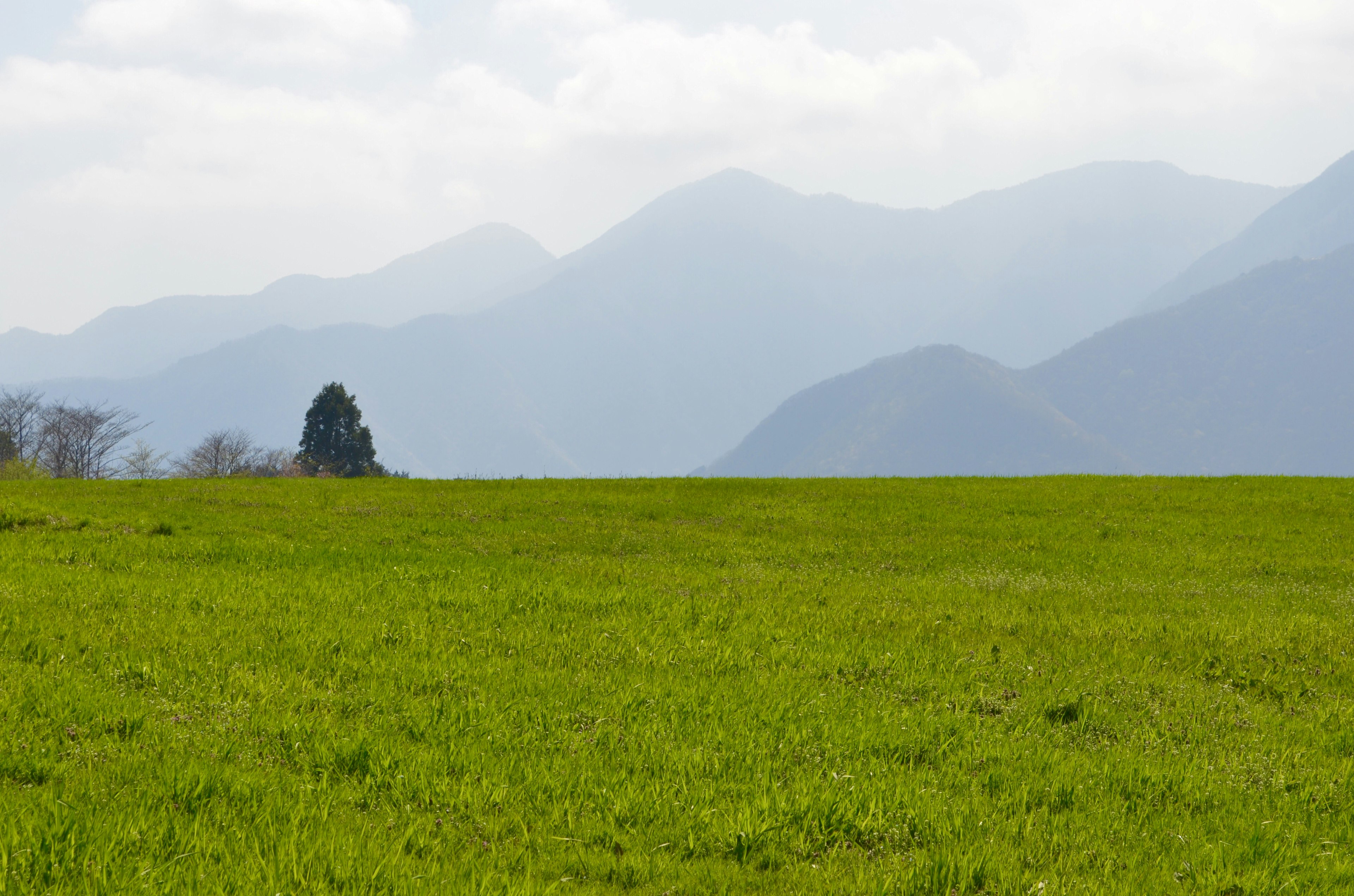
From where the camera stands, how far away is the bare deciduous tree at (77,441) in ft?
277

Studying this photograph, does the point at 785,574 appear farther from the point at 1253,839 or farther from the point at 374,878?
the point at 374,878

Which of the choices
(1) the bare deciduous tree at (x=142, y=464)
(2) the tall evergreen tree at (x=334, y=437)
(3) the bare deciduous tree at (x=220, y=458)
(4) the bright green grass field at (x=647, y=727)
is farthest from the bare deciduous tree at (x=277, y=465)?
(4) the bright green grass field at (x=647, y=727)

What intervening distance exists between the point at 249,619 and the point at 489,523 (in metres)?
13.5

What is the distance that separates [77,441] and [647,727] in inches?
3890

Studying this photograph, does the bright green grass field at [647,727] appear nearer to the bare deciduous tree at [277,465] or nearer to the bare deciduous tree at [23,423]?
the bare deciduous tree at [277,465]

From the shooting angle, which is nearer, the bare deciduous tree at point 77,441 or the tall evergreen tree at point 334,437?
the bare deciduous tree at point 77,441

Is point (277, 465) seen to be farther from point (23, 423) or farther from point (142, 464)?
point (23, 423)

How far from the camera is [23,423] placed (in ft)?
283

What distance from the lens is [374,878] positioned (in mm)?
4730

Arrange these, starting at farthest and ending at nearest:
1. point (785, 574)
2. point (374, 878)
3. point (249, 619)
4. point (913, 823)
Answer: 1. point (785, 574)
2. point (249, 619)
3. point (913, 823)
4. point (374, 878)

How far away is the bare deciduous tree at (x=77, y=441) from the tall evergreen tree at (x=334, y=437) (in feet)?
52.9

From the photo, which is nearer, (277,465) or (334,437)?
(334,437)

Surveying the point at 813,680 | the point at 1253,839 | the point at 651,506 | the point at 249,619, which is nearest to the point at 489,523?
the point at 651,506

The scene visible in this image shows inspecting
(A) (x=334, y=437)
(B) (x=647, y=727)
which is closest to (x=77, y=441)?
(A) (x=334, y=437)
